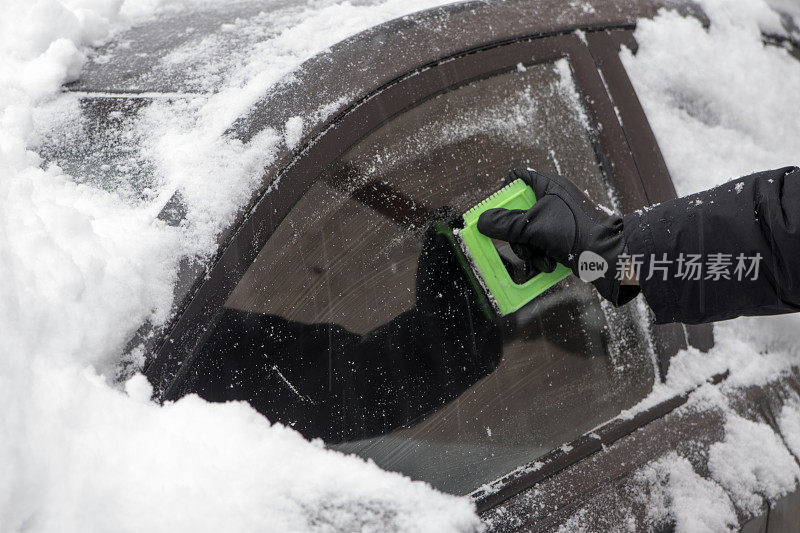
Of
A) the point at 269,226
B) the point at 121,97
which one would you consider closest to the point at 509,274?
the point at 269,226

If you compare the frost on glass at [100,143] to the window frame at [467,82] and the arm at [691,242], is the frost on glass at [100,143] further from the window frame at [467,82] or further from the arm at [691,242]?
the arm at [691,242]

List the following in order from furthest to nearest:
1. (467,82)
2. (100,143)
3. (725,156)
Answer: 1. (725,156)
2. (467,82)
3. (100,143)

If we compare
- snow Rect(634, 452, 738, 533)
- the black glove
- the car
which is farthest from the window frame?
the black glove

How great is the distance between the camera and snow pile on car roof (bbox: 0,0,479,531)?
107 centimetres

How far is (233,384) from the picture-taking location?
127cm

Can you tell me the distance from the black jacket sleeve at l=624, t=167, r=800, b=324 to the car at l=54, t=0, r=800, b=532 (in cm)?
21

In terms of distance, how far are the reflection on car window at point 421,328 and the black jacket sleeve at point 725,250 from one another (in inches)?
8.2

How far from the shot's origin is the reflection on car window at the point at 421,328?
1317mm

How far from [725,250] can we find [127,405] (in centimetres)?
141

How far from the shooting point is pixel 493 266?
153cm

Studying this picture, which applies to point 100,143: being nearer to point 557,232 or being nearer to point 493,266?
point 493,266

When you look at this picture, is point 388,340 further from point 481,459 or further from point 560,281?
point 560,281

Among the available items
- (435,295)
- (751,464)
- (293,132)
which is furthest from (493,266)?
(751,464)

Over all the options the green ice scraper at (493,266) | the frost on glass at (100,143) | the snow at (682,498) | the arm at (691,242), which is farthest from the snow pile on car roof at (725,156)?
the frost on glass at (100,143)
